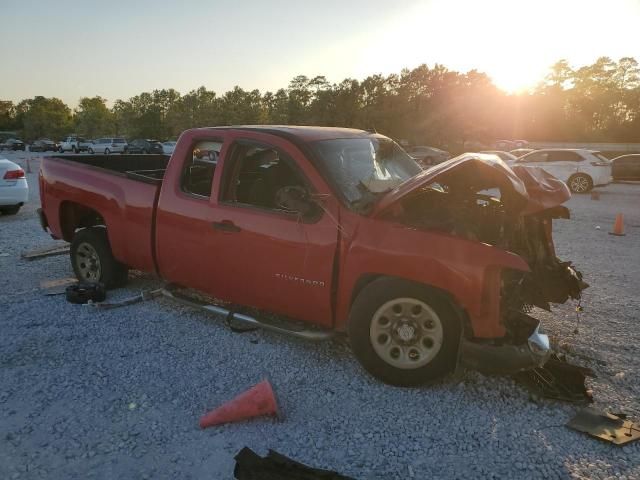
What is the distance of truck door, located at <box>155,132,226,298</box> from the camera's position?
4.51 metres

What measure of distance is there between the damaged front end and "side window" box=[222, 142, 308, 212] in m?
1.03

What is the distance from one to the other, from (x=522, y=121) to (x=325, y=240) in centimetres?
6265

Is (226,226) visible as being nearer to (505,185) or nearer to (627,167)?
(505,185)

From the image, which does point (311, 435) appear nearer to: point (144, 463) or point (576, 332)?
point (144, 463)

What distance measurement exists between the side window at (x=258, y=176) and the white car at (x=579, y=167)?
15.4m

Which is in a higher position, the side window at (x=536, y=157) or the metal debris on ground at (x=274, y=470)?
the side window at (x=536, y=157)

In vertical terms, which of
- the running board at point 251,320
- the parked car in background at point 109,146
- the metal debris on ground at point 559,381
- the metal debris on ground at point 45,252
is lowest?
the parked car in background at point 109,146

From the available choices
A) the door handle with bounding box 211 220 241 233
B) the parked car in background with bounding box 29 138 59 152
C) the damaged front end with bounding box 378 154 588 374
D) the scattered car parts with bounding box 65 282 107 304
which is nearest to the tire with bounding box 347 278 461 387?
the damaged front end with bounding box 378 154 588 374

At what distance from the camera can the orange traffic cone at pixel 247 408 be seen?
3.28m

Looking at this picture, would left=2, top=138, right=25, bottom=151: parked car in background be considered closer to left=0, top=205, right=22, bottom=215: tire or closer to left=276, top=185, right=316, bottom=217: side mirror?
left=0, top=205, right=22, bottom=215: tire

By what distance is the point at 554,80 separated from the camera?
3031 inches

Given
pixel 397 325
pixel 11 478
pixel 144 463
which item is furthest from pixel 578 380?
pixel 11 478

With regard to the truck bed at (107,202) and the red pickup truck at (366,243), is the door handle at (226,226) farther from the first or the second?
the truck bed at (107,202)

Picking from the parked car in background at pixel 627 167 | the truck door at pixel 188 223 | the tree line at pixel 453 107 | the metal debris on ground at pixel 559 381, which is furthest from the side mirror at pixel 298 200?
the tree line at pixel 453 107
